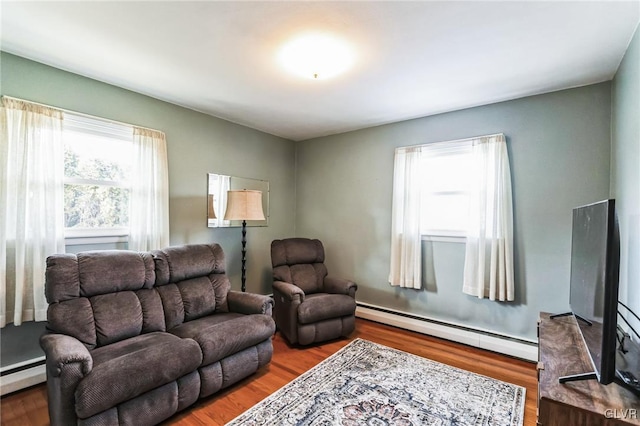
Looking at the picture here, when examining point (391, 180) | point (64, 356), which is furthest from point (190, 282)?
point (391, 180)

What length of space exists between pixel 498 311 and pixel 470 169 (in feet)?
5.09

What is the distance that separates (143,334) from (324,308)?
1668 millimetres

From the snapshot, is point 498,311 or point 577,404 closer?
point 577,404

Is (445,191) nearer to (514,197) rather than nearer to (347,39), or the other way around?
(514,197)

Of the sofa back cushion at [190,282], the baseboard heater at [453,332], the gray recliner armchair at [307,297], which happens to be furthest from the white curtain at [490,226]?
the sofa back cushion at [190,282]

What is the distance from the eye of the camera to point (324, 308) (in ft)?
10.4

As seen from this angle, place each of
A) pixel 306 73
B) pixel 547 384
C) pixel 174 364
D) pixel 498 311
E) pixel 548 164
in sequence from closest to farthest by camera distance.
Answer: pixel 547 384, pixel 174 364, pixel 306 73, pixel 548 164, pixel 498 311

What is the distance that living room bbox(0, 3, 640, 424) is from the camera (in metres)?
2.40

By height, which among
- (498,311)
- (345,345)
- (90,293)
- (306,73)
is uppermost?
(306,73)

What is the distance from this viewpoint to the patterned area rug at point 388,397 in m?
2.00

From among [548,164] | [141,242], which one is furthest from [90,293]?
[548,164]

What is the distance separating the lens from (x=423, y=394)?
7.51 ft

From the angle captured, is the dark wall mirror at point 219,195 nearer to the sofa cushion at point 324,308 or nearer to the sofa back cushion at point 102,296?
the sofa back cushion at point 102,296

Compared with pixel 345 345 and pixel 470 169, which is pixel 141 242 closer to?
pixel 345 345
